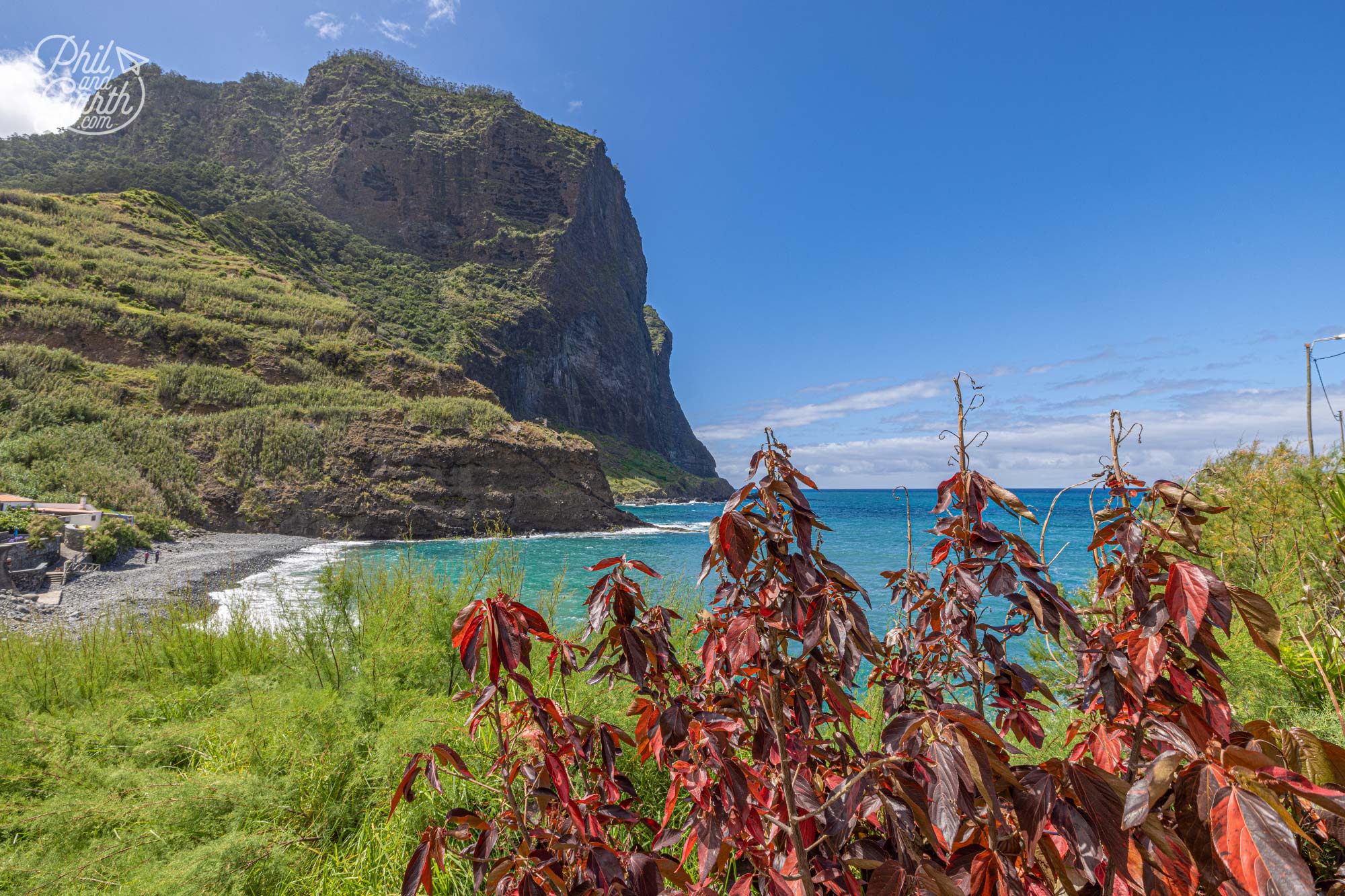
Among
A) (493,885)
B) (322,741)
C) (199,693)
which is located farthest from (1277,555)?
(199,693)

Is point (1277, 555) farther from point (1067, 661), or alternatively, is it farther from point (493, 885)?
point (493, 885)

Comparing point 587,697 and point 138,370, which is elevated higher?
point 138,370

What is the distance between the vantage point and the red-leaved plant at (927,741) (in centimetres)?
76

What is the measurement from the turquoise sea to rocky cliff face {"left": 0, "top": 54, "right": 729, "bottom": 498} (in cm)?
3405

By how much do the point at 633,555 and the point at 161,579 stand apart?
1455 cm

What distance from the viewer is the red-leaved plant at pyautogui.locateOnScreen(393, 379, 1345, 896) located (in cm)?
76

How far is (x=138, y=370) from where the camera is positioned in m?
26.7

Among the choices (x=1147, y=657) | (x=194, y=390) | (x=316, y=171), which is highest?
(x=316, y=171)

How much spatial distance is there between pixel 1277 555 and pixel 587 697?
6020 millimetres

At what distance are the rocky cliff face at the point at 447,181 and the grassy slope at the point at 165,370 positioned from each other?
19082 millimetres

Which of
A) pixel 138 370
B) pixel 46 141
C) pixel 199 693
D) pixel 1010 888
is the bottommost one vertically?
pixel 199 693

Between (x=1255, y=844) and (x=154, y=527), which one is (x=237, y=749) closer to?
(x=1255, y=844)

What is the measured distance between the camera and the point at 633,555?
74.1 feet

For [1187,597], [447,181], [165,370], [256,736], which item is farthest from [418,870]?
[447,181]
